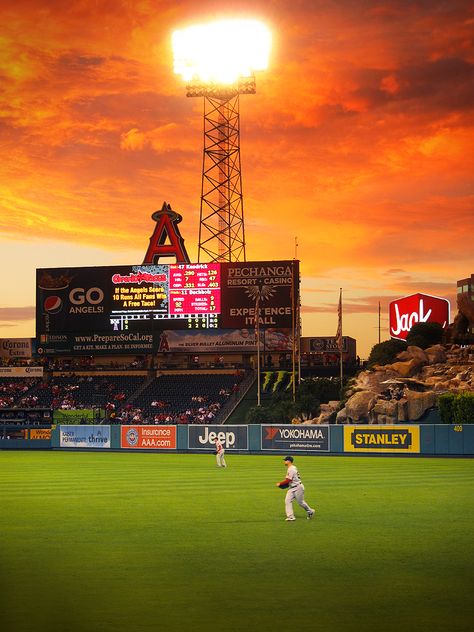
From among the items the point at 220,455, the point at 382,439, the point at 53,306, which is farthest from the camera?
the point at 53,306

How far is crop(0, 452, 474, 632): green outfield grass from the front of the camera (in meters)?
10.6

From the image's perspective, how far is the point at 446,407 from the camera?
5400cm

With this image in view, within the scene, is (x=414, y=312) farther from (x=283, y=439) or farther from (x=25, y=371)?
(x=25, y=371)

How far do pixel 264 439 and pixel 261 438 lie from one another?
179mm

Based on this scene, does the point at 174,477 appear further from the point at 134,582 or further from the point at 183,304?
the point at 183,304

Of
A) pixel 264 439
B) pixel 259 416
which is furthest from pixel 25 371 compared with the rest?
pixel 264 439

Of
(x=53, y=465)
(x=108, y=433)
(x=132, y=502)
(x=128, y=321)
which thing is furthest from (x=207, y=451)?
(x=132, y=502)

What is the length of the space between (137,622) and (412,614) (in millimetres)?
3307

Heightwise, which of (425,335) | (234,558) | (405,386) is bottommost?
(234,558)

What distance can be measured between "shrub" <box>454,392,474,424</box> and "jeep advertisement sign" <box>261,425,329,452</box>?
9627 mm

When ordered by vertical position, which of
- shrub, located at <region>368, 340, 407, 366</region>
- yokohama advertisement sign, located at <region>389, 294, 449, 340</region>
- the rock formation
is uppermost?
yokohama advertisement sign, located at <region>389, 294, 449, 340</region>

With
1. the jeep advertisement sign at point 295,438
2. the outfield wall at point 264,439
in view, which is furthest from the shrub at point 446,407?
the jeep advertisement sign at point 295,438

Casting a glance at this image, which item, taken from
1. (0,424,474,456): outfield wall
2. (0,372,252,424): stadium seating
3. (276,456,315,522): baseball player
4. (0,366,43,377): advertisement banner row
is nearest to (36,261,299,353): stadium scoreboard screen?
(0,372,252,424): stadium seating

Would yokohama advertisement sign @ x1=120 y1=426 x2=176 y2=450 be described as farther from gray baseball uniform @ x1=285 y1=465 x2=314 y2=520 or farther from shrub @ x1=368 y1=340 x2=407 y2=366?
gray baseball uniform @ x1=285 y1=465 x2=314 y2=520
